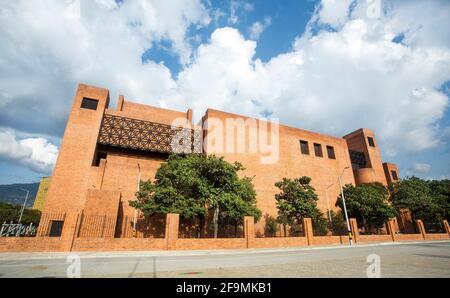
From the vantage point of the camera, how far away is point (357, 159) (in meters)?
47.7

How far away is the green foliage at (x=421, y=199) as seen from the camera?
1353 inches

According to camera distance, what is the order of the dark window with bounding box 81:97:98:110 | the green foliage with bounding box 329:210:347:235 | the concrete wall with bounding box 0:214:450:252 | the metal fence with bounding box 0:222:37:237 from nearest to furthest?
the concrete wall with bounding box 0:214:450:252 → the metal fence with bounding box 0:222:37:237 → the dark window with bounding box 81:97:98:110 → the green foliage with bounding box 329:210:347:235

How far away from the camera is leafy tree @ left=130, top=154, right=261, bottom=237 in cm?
2117

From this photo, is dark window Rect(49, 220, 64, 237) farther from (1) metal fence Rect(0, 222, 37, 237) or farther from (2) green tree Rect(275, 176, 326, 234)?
(2) green tree Rect(275, 176, 326, 234)

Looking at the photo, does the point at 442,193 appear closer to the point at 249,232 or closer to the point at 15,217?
the point at 249,232

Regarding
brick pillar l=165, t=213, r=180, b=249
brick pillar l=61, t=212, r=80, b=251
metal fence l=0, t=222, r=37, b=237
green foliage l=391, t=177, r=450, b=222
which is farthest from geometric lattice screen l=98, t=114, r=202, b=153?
green foliage l=391, t=177, r=450, b=222

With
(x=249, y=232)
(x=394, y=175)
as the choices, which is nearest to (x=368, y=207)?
(x=249, y=232)

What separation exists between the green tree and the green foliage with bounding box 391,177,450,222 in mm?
17679

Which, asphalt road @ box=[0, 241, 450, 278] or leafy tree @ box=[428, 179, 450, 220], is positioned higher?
leafy tree @ box=[428, 179, 450, 220]

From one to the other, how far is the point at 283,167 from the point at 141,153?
20823mm

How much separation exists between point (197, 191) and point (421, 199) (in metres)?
34.5

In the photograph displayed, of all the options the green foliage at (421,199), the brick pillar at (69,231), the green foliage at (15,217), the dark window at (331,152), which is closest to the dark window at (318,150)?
the dark window at (331,152)

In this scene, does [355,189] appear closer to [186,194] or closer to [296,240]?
[296,240]
